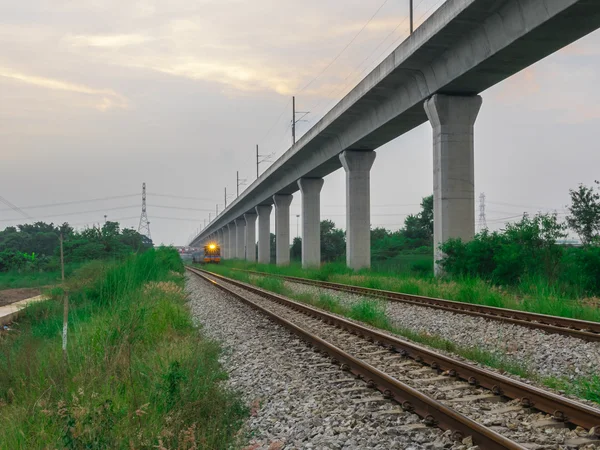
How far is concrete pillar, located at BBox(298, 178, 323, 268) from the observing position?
43750 millimetres

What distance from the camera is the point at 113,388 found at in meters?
6.77

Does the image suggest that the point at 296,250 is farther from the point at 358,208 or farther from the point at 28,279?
the point at 358,208

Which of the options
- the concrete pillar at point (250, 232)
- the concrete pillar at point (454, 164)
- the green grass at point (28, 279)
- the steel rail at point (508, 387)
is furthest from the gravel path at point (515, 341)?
the concrete pillar at point (250, 232)

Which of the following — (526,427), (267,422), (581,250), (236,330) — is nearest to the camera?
(526,427)

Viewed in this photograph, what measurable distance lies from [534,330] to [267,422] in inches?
280

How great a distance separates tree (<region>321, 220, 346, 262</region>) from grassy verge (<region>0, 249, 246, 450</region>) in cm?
6115

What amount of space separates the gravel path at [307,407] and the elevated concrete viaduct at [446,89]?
1259cm

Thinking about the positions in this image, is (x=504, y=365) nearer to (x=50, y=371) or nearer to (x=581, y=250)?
(x=50, y=371)

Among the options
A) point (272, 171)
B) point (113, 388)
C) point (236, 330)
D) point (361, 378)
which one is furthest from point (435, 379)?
point (272, 171)

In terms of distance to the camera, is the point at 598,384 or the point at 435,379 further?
the point at 435,379

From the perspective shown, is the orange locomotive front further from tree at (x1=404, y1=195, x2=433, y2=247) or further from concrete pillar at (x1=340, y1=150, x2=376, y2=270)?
concrete pillar at (x1=340, y1=150, x2=376, y2=270)

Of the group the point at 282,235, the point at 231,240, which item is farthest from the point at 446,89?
the point at 231,240

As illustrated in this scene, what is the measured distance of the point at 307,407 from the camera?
21.4ft

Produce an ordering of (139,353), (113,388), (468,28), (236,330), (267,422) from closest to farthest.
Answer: (267,422) < (113,388) < (139,353) < (236,330) < (468,28)
